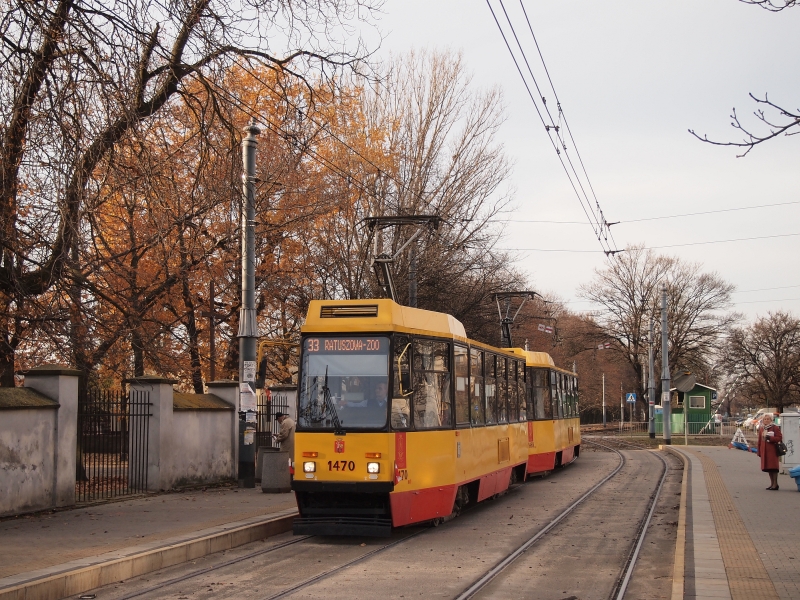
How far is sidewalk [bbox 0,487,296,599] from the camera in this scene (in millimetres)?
9164

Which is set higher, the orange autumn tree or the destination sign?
the orange autumn tree

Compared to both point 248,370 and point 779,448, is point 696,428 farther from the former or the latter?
point 248,370

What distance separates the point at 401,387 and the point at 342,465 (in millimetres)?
1277

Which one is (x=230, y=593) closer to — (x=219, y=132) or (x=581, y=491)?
(x=219, y=132)

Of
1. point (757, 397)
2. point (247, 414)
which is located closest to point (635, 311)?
point (757, 397)

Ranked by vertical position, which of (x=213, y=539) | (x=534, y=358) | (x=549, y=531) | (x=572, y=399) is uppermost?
(x=534, y=358)

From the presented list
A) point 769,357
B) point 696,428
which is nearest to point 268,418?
point 696,428

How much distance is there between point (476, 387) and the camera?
626 inches

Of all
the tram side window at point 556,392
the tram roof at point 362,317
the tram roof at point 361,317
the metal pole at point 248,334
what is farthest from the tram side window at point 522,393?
the tram roof at point 361,317

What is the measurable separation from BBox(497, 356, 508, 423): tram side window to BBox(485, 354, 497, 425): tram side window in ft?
1.01

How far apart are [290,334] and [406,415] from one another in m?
15.6

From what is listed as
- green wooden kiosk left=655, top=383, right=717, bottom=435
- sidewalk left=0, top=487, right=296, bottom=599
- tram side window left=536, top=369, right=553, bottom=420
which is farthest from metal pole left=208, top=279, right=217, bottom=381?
green wooden kiosk left=655, top=383, right=717, bottom=435

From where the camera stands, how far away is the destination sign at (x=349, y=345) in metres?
12.7

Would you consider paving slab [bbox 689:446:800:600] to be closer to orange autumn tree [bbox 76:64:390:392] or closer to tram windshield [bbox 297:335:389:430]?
tram windshield [bbox 297:335:389:430]
